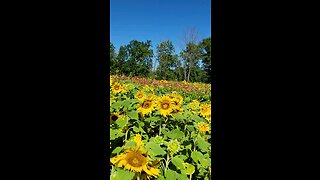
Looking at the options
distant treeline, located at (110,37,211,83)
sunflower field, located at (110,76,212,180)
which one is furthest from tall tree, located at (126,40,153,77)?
sunflower field, located at (110,76,212,180)

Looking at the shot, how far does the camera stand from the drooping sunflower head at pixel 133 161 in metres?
0.98

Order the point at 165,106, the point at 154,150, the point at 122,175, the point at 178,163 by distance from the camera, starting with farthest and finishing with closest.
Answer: the point at 165,106
the point at 178,163
the point at 154,150
the point at 122,175

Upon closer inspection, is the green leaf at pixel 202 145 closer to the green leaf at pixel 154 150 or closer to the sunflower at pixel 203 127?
the sunflower at pixel 203 127

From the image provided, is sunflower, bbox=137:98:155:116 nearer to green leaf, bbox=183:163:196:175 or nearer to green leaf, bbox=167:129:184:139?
green leaf, bbox=167:129:184:139

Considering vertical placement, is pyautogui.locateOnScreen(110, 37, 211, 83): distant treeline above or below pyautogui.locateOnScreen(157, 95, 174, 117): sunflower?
above

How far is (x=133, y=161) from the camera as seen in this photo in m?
1.00

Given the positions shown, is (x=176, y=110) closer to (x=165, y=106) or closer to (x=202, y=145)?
(x=165, y=106)

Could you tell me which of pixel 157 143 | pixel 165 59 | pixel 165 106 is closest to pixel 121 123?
pixel 157 143

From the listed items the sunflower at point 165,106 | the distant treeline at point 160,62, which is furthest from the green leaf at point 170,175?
the distant treeline at point 160,62

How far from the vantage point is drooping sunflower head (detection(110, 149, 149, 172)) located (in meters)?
0.98
